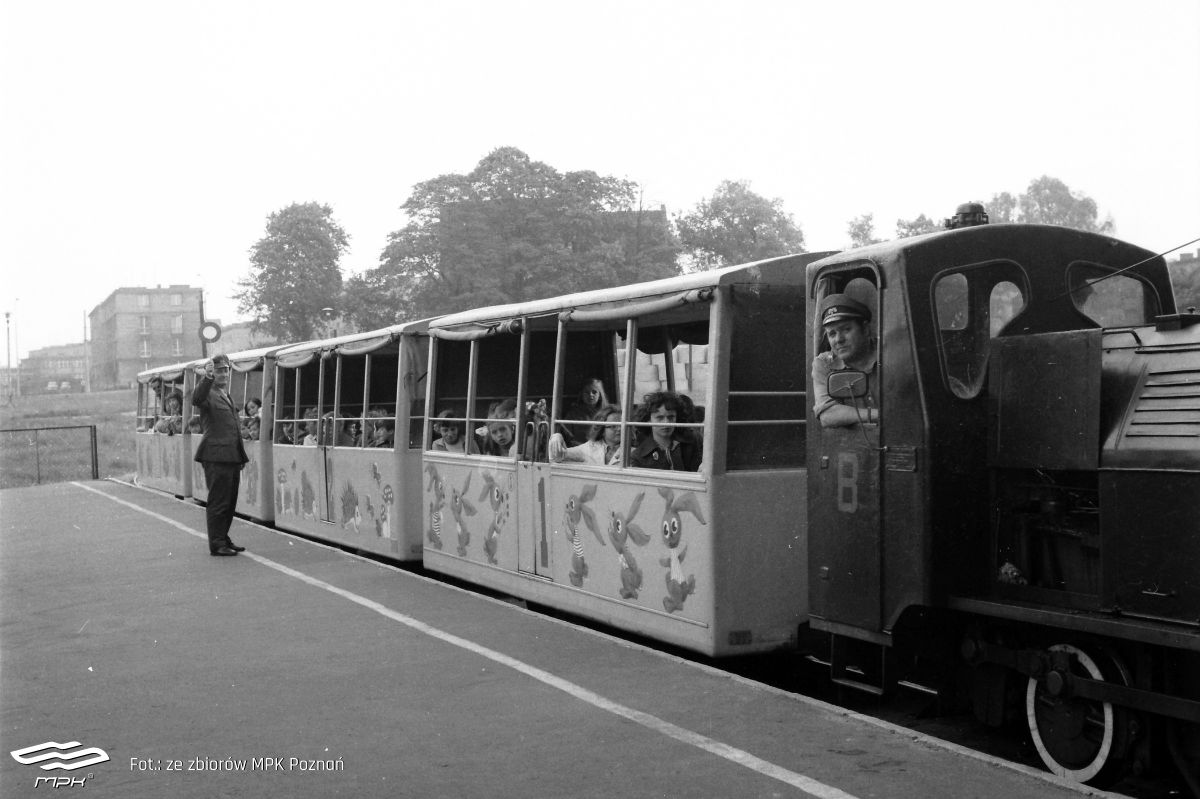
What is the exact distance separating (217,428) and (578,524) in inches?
241

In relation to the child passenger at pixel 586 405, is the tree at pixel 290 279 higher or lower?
higher

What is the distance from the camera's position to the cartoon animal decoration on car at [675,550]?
300 inches

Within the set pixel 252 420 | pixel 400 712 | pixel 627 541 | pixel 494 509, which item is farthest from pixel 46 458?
pixel 400 712

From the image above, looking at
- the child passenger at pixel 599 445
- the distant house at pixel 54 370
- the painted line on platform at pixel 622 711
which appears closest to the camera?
the painted line on platform at pixel 622 711

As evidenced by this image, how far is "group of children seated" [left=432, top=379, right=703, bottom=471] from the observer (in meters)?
8.09

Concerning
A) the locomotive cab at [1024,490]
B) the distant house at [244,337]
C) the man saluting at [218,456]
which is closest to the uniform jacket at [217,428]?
the man saluting at [218,456]

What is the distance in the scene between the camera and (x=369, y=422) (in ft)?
45.9

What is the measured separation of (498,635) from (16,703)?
3.05m

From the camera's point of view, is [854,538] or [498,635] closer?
[854,538]

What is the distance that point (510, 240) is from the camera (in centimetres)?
5847

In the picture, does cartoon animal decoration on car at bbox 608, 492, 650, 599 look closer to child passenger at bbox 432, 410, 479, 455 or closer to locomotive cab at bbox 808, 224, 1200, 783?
locomotive cab at bbox 808, 224, 1200, 783

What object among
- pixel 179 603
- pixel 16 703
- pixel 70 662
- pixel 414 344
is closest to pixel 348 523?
pixel 414 344

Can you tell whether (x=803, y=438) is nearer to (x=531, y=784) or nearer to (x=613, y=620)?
(x=613, y=620)

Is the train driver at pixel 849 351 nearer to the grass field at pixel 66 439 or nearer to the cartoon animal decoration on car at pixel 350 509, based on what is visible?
the cartoon animal decoration on car at pixel 350 509
